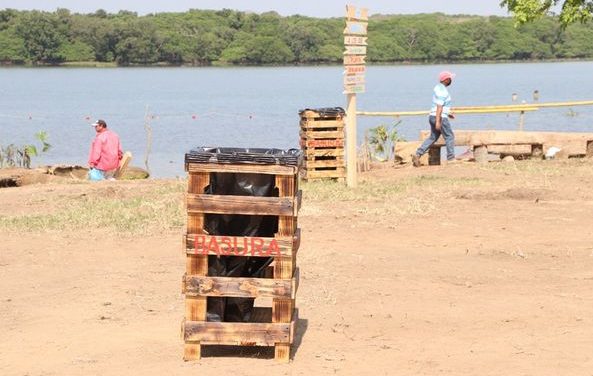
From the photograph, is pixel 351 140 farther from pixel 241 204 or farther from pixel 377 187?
pixel 241 204

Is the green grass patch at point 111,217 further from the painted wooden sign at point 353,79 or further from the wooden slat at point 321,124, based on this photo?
the wooden slat at point 321,124

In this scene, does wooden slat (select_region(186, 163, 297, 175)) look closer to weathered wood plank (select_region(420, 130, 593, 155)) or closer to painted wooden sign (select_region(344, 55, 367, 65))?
painted wooden sign (select_region(344, 55, 367, 65))

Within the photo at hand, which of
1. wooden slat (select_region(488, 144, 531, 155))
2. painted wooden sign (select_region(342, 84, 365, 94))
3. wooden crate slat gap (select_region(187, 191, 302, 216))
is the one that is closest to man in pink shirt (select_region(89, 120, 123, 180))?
painted wooden sign (select_region(342, 84, 365, 94))

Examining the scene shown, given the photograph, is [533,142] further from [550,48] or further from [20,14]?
[550,48]

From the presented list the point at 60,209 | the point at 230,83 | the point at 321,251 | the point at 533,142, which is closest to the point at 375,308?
the point at 321,251

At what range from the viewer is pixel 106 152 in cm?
2055

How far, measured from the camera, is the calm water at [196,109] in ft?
129

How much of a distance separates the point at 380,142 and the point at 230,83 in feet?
235

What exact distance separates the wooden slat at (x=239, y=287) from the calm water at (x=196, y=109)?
21.2m

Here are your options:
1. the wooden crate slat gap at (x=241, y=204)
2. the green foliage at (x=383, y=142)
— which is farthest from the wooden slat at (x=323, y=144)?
the wooden crate slat gap at (x=241, y=204)

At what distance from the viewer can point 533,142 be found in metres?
22.6

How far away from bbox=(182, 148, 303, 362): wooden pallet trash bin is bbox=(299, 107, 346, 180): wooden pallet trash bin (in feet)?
35.8

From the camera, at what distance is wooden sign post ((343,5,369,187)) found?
17312mm

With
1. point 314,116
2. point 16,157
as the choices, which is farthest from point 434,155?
point 16,157
